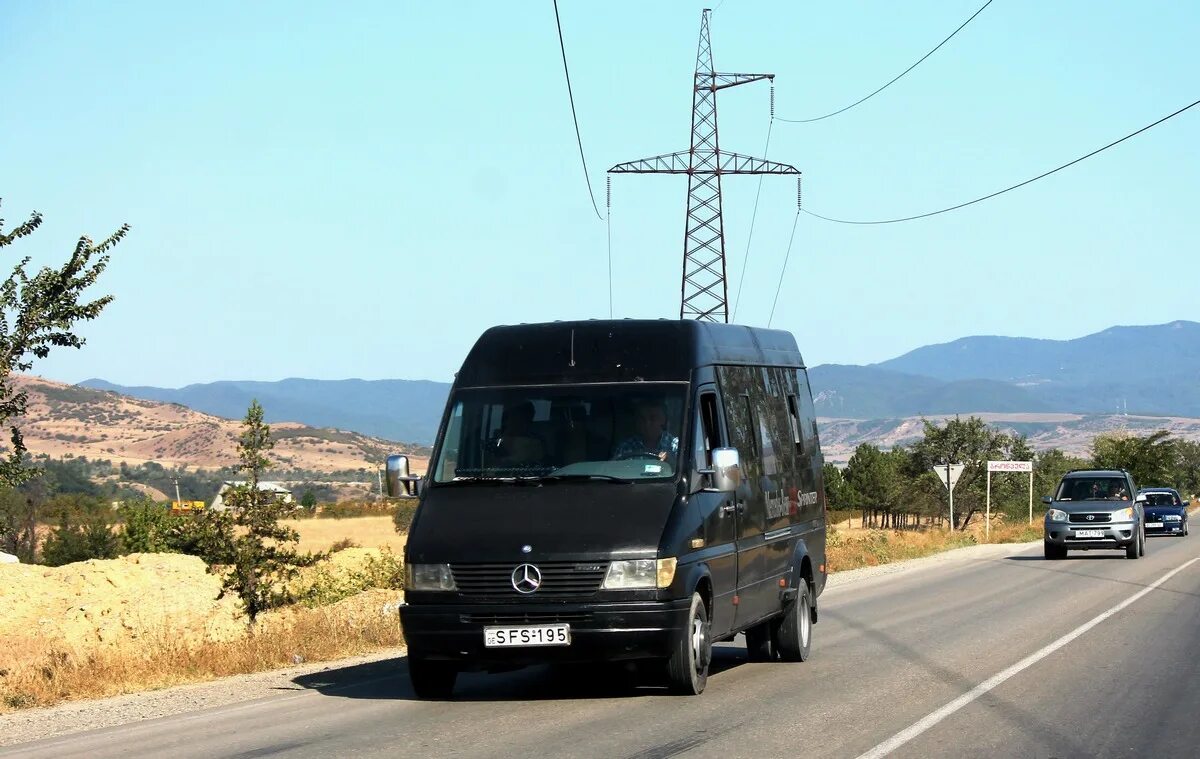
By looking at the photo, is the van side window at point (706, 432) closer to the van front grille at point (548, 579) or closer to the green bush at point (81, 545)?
the van front grille at point (548, 579)

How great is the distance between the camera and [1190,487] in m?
144

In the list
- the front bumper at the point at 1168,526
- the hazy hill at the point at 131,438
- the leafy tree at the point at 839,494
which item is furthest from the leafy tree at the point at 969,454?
the hazy hill at the point at 131,438

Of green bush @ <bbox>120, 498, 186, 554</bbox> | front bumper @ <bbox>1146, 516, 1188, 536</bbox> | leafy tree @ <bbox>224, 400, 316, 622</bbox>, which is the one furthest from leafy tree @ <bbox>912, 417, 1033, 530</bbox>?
leafy tree @ <bbox>224, 400, 316, 622</bbox>

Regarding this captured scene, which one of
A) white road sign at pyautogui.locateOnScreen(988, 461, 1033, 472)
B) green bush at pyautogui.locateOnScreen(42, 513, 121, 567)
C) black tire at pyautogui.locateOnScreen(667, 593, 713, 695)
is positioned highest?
white road sign at pyautogui.locateOnScreen(988, 461, 1033, 472)

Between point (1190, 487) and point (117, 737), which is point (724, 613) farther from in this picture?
point (1190, 487)

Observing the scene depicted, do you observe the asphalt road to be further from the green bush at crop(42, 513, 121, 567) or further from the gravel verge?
the green bush at crop(42, 513, 121, 567)

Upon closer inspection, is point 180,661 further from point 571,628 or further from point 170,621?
point 170,621

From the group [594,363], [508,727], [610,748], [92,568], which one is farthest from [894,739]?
[92,568]

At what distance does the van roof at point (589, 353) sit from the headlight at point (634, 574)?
1.77 meters

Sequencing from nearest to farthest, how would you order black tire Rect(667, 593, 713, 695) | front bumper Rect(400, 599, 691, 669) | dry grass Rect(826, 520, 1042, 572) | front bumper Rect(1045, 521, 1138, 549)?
front bumper Rect(400, 599, 691, 669), black tire Rect(667, 593, 713, 695), front bumper Rect(1045, 521, 1138, 549), dry grass Rect(826, 520, 1042, 572)

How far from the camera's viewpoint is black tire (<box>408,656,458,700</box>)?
11133 mm

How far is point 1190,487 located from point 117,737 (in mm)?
146848

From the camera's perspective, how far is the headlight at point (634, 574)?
10375 mm

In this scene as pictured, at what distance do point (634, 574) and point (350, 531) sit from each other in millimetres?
76845
